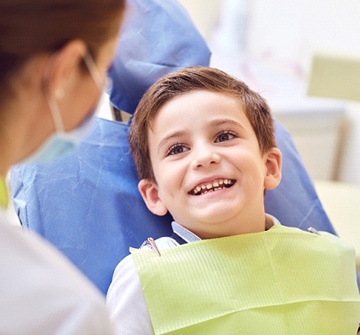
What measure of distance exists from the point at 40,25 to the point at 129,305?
690mm

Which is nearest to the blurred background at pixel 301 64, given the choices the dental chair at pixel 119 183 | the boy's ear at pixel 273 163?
the dental chair at pixel 119 183

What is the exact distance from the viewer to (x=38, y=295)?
837mm

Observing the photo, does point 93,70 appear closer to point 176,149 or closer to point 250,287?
point 176,149

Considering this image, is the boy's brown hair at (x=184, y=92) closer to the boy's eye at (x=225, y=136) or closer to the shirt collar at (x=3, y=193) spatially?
the boy's eye at (x=225, y=136)

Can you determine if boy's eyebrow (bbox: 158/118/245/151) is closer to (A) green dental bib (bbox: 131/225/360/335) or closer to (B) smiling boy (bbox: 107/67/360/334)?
(B) smiling boy (bbox: 107/67/360/334)

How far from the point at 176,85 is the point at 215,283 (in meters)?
0.45

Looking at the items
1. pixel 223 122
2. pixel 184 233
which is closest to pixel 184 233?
pixel 184 233

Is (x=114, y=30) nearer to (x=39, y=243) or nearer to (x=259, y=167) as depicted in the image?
(x=39, y=243)

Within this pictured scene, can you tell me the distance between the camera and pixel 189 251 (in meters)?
1.41

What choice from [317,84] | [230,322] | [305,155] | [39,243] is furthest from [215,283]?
[305,155]

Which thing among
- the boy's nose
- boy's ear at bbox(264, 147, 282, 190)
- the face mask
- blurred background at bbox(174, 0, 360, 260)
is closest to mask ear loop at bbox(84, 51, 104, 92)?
the face mask

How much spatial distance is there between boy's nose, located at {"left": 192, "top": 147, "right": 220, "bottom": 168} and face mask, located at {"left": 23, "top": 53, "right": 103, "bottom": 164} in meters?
0.42

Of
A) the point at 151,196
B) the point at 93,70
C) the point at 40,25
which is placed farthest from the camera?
the point at 151,196

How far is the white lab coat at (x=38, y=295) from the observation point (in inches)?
32.4
